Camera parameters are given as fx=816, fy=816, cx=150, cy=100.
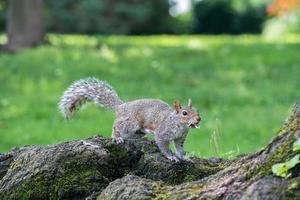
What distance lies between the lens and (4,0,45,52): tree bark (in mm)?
19391

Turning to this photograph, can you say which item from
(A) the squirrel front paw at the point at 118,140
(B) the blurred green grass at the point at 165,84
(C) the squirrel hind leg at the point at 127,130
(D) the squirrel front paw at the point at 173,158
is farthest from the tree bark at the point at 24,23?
(D) the squirrel front paw at the point at 173,158

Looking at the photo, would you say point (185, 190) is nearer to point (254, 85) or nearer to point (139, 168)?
point (139, 168)

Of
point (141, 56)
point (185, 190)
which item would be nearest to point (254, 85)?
point (141, 56)

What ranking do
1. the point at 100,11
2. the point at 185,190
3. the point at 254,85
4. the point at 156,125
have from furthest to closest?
the point at 100,11 < the point at 254,85 < the point at 156,125 < the point at 185,190

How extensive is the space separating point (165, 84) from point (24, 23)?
5.38m

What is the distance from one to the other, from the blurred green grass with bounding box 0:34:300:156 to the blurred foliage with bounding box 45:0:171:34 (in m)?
6.79

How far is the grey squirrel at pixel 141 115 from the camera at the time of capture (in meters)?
4.41

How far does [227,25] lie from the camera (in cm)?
3291

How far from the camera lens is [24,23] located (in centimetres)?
1948

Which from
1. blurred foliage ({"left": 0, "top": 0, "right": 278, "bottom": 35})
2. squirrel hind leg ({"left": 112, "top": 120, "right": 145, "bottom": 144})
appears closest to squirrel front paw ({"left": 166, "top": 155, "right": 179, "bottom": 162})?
squirrel hind leg ({"left": 112, "top": 120, "right": 145, "bottom": 144})

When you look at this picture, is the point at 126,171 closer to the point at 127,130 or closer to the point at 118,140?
the point at 118,140

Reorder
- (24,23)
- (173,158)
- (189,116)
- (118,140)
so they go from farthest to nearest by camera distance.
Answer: (24,23) → (118,140) → (189,116) → (173,158)

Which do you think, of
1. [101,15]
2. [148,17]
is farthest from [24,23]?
[148,17]

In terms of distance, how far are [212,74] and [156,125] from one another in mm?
11753
